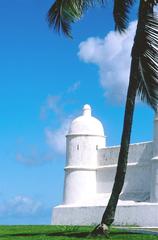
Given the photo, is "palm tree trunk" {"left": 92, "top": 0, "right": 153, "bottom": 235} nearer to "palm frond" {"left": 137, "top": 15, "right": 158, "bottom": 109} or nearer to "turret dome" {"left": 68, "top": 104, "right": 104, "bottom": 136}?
"palm frond" {"left": 137, "top": 15, "right": 158, "bottom": 109}

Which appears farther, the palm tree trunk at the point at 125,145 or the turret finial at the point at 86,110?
the turret finial at the point at 86,110

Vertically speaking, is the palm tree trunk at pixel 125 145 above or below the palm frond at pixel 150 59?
below

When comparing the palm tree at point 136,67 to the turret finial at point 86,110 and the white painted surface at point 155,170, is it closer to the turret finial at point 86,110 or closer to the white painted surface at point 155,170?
the white painted surface at point 155,170

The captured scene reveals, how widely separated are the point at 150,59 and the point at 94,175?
674 inches

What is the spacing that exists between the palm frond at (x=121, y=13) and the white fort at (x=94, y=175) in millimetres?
11064

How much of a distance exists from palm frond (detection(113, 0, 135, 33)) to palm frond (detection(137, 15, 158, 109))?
0.87 metres

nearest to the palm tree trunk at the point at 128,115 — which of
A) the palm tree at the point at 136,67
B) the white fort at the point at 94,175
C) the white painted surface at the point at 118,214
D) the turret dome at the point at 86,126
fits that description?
the palm tree at the point at 136,67

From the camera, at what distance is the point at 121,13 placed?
16875mm

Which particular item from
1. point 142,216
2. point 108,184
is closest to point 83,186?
point 108,184

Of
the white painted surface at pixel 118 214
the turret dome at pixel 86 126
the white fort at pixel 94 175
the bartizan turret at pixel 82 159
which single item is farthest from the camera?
the turret dome at pixel 86 126

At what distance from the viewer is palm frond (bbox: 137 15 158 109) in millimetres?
16047

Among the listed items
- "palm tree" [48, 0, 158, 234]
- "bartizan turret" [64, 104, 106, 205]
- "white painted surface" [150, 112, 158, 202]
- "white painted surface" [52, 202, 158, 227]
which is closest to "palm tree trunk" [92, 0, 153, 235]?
"palm tree" [48, 0, 158, 234]

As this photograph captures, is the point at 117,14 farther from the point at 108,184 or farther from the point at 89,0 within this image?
the point at 108,184

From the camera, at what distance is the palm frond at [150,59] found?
16.0 m
